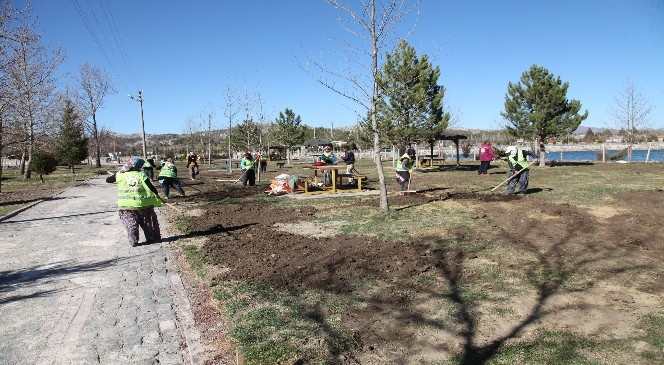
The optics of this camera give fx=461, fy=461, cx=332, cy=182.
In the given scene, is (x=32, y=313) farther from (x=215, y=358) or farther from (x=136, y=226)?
(x=136, y=226)

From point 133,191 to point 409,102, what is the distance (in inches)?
763

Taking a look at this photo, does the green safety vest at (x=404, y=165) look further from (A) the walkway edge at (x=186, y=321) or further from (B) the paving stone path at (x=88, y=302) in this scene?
(A) the walkway edge at (x=186, y=321)

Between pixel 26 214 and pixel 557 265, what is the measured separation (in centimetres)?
1335

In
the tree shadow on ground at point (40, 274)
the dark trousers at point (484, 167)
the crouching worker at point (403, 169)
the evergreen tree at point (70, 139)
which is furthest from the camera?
the evergreen tree at point (70, 139)

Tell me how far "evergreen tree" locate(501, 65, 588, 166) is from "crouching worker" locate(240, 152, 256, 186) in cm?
1886

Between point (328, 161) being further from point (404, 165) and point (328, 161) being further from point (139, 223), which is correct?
point (139, 223)

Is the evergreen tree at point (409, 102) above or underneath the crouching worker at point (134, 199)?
above

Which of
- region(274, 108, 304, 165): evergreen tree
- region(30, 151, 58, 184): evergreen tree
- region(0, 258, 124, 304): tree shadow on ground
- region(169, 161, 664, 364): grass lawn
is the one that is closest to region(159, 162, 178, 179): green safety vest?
region(169, 161, 664, 364): grass lawn

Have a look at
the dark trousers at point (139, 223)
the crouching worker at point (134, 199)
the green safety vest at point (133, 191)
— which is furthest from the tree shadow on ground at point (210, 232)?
the green safety vest at point (133, 191)

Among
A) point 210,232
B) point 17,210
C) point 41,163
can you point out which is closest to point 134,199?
point 210,232

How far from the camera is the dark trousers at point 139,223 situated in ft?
27.2

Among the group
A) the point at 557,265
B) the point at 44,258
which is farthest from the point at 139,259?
the point at 557,265

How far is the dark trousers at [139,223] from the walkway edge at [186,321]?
1.89 meters

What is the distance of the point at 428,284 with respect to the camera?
5703 millimetres
